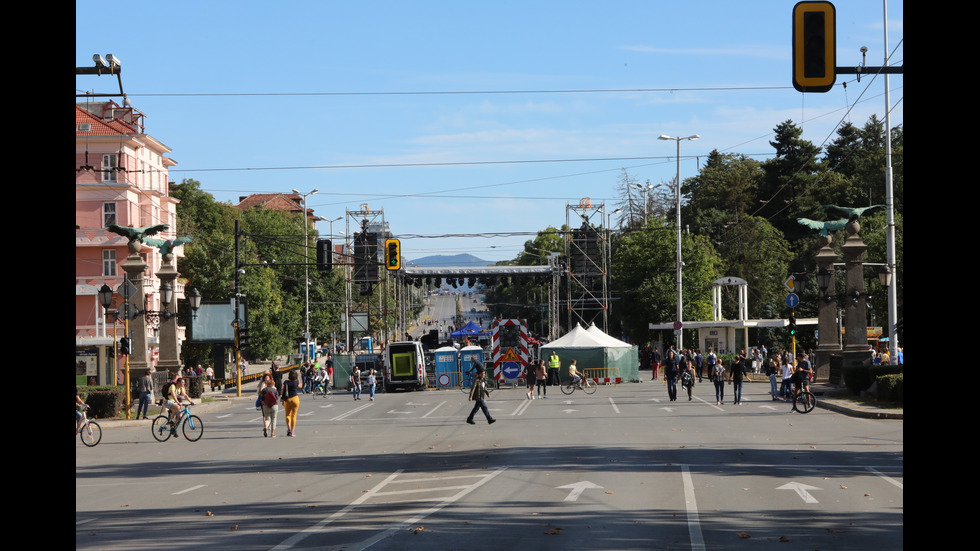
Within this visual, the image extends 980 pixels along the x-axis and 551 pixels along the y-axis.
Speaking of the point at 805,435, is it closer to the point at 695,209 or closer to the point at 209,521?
the point at 209,521

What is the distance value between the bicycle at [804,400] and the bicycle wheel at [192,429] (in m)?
17.6

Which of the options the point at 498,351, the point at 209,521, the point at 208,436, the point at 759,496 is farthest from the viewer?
the point at 498,351

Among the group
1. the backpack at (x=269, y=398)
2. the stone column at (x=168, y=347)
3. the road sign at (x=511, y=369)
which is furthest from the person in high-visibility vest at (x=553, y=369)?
the backpack at (x=269, y=398)

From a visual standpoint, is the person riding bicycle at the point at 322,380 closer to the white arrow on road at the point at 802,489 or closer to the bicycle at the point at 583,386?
the bicycle at the point at 583,386

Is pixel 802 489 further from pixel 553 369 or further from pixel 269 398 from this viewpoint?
pixel 553 369

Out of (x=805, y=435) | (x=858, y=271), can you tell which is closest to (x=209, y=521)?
(x=805, y=435)

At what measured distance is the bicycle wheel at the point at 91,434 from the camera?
26.4 metres

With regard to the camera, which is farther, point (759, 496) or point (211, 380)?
point (211, 380)

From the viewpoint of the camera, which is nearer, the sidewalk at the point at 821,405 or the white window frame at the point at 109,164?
the sidewalk at the point at 821,405

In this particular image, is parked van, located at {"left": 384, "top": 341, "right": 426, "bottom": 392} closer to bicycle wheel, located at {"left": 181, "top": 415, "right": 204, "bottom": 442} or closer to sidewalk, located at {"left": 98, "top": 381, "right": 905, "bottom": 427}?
sidewalk, located at {"left": 98, "top": 381, "right": 905, "bottom": 427}

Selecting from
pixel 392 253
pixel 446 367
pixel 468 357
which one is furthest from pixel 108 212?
pixel 392 253

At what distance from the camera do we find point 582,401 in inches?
1543
